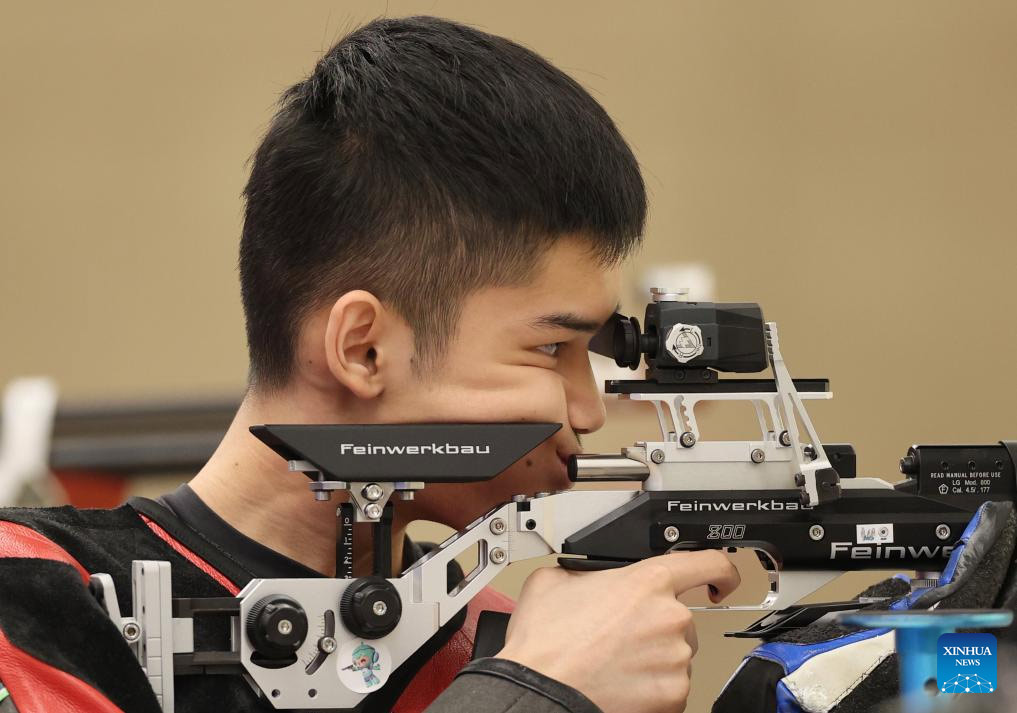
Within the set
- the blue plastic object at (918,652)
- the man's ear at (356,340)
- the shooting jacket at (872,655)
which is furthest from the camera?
the man's ear at (356,340)

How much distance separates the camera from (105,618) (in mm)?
1147

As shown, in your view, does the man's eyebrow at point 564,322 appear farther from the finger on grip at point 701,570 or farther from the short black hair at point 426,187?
the finger on grip at point 701,570

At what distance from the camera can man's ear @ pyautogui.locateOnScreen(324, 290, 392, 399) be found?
127cm

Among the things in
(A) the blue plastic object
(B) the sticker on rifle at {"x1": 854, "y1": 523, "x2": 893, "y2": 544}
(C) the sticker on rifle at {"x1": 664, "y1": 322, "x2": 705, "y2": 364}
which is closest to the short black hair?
(C) the sticker on rifle at {"x1": 664, "y1": 322, "x2": 705, "y2": 364}

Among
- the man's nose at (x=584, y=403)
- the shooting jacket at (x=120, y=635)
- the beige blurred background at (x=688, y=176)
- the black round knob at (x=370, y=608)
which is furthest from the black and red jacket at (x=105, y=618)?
the beige blurred background at (x=688, y=176)

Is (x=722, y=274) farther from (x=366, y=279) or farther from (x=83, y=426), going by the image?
(x=366, y=279)

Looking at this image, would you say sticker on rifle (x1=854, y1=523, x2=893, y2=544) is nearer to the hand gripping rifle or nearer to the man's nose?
the hand gripping rifle

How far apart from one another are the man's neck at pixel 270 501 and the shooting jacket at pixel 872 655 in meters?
0.41

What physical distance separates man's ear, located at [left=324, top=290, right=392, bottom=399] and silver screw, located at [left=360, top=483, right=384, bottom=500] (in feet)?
0.35

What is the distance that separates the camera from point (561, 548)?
127 centimetres

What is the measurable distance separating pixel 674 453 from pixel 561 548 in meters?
0.15

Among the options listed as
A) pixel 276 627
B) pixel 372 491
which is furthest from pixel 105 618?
pixel 372 491

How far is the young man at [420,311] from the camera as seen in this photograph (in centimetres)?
124

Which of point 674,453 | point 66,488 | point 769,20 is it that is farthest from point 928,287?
point 674,453
